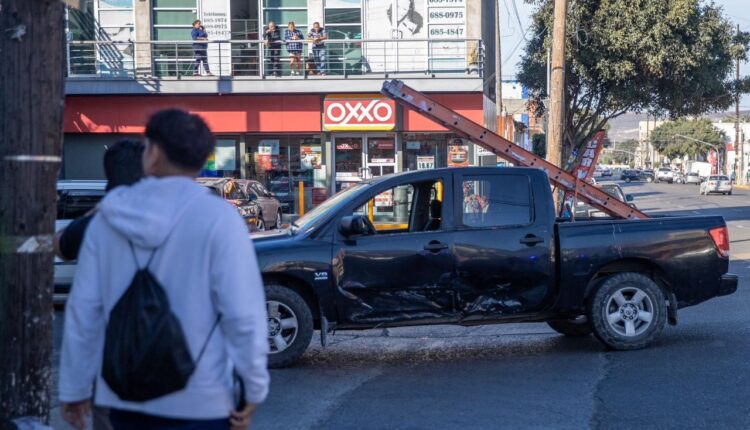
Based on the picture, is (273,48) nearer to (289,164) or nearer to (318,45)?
(318,45)

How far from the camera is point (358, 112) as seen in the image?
25.8 meters

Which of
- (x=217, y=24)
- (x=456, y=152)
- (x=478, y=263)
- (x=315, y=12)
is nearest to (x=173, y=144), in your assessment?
(x=478, y=263)

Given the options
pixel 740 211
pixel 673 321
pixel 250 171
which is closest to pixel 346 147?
pixel 250 171

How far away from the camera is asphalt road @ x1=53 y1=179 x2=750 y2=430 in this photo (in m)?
6.51

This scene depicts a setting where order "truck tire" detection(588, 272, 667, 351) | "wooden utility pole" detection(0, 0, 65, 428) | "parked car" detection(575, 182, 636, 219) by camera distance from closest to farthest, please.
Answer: "wooden utility pole" detection(0, 0, 65, 428) → "truck tire" detection(588, 272, 667, 351) → "parked car" detection(575, 182, 636, 219)

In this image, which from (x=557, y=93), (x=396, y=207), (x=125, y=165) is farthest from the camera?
(x=557, y=93)

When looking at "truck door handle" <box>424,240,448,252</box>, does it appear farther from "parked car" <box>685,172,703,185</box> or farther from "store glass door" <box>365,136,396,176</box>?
"parked car" <box>685,172,703,185</box>

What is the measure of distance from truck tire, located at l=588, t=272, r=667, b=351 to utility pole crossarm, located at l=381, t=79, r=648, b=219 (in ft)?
5.73

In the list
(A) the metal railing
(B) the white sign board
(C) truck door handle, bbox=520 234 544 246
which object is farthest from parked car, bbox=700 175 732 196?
(C) truck door handle, bbox=520 234 544 246

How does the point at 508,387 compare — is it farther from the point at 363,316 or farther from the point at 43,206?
the point at 43,206

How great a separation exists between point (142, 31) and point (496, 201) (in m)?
20.9

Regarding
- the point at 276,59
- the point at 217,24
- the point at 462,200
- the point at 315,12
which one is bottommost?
the point at 462,200

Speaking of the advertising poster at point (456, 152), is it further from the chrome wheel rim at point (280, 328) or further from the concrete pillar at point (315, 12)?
→ the chrome wheel rim at point (280, 328)

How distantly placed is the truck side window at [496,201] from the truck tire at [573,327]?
165 cm
